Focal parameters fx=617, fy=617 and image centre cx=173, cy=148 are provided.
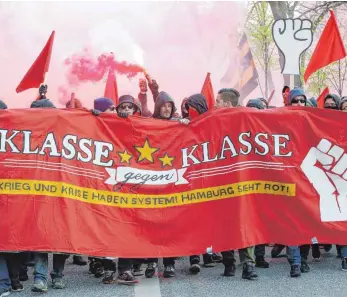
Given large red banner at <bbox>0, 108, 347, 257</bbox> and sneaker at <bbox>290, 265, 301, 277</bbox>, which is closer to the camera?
large red banner at <bbox>0, 108, 347, 257</bbox>

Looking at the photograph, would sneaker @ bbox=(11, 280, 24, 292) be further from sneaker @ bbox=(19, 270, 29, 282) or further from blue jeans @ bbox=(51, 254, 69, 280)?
sneaker @ bbox=(19, 270, 29, 282)

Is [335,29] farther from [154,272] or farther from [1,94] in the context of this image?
[1,94]

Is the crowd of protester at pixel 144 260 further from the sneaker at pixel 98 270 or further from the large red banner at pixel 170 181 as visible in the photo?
the large red banner at pixel 170 181

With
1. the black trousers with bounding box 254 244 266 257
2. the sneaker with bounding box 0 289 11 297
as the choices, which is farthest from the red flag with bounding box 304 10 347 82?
the sneaker with bounding box 0 289 11 297

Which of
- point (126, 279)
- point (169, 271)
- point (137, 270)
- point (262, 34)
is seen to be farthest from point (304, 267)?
point (262, 34)

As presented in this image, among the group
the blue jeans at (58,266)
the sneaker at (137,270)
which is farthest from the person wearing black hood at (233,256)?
the blue jeans at (58,266)

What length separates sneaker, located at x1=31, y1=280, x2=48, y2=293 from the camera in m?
5.61

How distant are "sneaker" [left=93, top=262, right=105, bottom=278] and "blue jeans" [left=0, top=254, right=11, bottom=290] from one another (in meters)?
0.98

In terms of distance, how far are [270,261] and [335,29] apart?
339 cm

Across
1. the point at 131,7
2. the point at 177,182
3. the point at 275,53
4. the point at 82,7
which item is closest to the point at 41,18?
the point at 82,7

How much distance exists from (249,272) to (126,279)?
1219 millimetres

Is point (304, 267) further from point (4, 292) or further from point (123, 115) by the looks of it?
point (4, 292)

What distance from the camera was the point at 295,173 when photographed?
6477mm

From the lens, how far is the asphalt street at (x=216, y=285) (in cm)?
560
